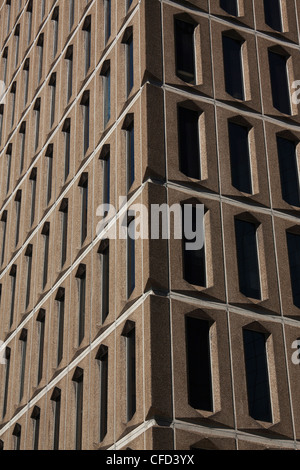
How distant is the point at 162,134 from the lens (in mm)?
31938

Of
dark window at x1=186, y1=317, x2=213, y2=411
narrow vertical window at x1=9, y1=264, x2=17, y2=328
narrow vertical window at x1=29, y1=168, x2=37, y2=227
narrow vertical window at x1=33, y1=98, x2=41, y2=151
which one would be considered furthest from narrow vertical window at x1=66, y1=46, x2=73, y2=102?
dark window at x1=186, y1=317, x2=213, y2=411

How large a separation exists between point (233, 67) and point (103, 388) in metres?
13.2

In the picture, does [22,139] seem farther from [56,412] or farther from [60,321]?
[56,412]

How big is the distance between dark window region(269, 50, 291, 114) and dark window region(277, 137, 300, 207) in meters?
1.62

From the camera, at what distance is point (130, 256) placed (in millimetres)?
31234

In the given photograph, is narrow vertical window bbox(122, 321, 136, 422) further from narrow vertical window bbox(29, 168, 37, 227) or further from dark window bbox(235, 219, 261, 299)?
narrow vertical window bbox(29, 168, 37, 227)

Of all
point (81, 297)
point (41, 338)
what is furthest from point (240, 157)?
point (41, 338)

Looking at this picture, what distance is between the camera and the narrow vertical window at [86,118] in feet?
125

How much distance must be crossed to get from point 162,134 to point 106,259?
195 inches

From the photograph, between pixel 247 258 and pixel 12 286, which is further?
pixel 12 286

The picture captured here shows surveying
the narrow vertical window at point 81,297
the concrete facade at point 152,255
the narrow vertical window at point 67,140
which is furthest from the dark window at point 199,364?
the narrow vertical window at point 67,140

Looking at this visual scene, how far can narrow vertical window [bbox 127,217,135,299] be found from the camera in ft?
100

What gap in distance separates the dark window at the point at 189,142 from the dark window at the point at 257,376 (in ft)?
19.5

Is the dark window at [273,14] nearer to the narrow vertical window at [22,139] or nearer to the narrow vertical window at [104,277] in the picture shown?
the narrow vertical window at [104,277]
